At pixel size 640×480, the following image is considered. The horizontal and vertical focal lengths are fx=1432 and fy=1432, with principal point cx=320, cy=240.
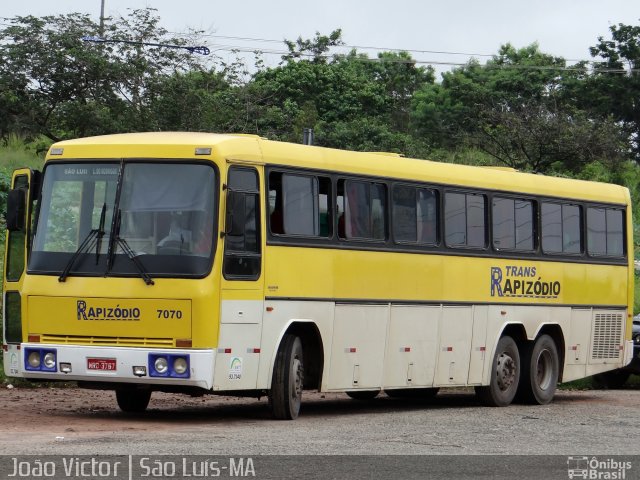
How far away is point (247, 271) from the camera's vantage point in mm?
14695

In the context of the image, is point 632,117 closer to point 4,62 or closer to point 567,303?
point 4,62

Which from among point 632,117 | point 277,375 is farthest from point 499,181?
point 632,117

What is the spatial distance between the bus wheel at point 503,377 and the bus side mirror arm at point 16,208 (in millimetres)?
7229

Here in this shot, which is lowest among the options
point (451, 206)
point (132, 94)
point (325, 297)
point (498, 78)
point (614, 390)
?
point (614, 390)

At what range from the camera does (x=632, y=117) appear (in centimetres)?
6769

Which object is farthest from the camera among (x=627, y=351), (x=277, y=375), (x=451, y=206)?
(x=627, y=351)

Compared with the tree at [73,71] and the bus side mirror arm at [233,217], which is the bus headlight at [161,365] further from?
the tree at [73,71]

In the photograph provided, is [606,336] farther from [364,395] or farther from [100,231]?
[100,231]

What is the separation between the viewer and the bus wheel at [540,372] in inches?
795

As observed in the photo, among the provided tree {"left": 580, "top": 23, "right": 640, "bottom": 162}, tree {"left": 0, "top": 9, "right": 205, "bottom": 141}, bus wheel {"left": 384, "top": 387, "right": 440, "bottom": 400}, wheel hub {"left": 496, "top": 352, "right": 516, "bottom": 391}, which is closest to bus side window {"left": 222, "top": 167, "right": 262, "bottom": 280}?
wheel hub {"left": 496, "top": 352, "right": 516, "bottom": 391}

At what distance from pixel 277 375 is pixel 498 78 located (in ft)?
161

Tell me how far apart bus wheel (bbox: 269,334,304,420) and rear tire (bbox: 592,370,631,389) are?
10.6 m

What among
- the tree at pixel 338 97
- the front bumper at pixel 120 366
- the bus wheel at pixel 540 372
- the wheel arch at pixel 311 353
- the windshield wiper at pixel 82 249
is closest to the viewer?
the front bumper at pixel 120 366

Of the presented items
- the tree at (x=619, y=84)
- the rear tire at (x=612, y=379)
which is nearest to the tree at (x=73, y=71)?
the rear tire at (x=612, y=379)
